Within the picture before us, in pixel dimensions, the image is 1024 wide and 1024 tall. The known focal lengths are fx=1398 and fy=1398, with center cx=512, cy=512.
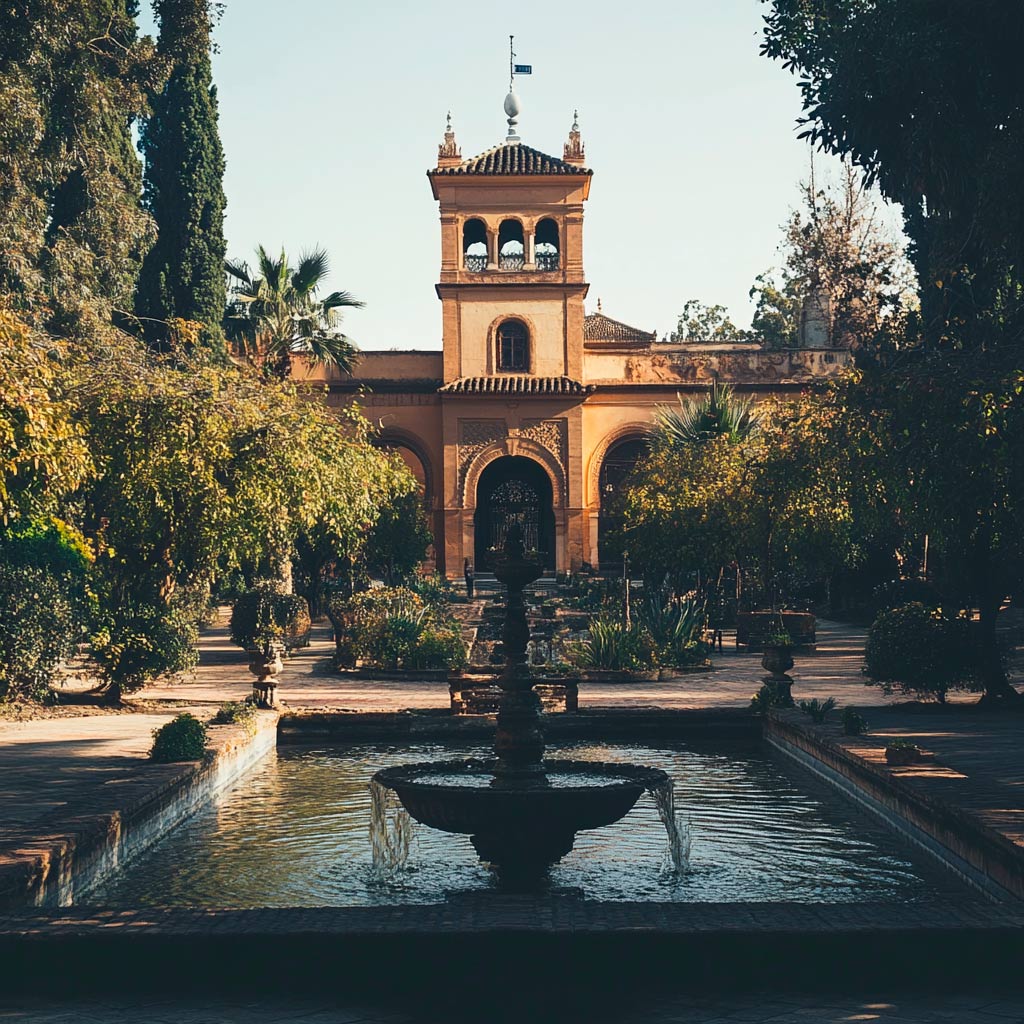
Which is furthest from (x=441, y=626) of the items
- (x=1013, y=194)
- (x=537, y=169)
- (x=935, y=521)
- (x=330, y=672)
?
(x=537, y=169)

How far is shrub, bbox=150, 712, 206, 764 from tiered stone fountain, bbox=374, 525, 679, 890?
2.27m

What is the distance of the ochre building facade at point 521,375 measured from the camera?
122 ft

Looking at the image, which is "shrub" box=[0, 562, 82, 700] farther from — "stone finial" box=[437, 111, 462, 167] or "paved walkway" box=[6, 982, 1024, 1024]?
"stone finial" box=[437, 111, 462, 167]

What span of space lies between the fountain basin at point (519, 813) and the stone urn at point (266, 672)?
5.65m

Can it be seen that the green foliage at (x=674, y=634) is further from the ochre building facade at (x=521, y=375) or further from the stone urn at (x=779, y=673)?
the ochre building facade at (x=521, y=375)

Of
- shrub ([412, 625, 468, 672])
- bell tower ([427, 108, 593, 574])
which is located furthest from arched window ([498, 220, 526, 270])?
shrub ([412, 625, 468, 672])

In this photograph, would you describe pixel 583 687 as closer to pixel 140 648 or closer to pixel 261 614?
pixel 140 648

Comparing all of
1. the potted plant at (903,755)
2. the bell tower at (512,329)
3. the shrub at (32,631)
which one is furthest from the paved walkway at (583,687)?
the bell tower at (512,329)

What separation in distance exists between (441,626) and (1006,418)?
489 inches

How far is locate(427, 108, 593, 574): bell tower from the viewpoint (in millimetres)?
37188

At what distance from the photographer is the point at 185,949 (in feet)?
16.6

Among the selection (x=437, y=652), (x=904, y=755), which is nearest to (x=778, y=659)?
(x=904, y=755)

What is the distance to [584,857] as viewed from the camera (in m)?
7.55

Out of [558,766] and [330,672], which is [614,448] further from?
[558,766]
